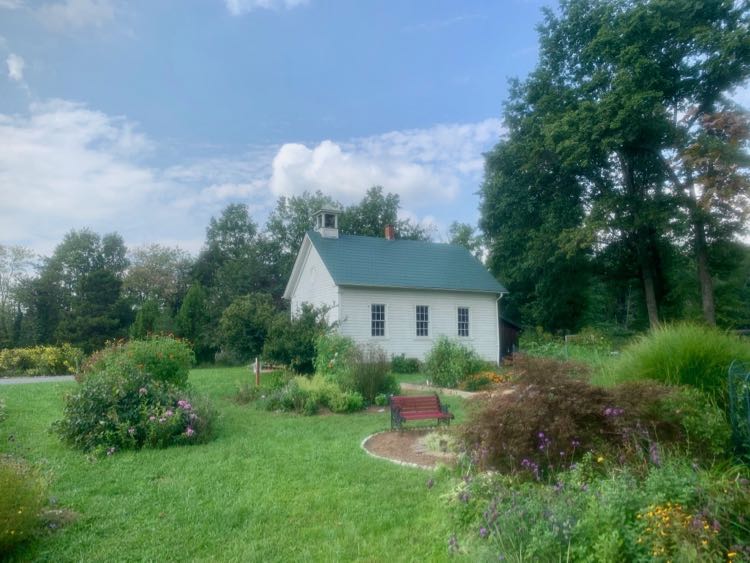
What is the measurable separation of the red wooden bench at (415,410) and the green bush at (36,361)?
759 inches

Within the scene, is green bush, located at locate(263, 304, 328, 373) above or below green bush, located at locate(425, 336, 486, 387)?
above

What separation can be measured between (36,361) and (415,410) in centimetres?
2216

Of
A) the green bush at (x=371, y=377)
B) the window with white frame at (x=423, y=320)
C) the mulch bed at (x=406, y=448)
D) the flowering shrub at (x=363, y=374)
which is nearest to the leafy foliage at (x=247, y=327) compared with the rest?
the flowering shrub at (x=363, y=374)

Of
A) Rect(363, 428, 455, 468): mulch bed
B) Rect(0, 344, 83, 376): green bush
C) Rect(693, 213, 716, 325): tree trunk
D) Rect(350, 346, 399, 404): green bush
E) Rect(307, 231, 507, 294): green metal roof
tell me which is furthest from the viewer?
Rect(0, 344, 83, 376): green bush

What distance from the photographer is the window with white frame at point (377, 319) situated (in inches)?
862

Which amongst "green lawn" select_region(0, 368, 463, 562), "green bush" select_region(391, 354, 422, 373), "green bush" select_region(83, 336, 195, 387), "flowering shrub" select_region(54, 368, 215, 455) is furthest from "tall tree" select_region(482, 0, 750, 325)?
"flowering shrub" select_region(54, 368, 215, 455)

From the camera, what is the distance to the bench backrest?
28.6 ft

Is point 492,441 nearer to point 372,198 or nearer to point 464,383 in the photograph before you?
point 464,383

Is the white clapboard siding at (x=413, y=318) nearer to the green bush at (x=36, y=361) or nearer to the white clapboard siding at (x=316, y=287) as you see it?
the white clapboard siding at (x=316, y=287)

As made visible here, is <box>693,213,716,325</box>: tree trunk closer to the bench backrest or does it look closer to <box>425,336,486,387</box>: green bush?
<box>425,336,486,387</box>: green bush

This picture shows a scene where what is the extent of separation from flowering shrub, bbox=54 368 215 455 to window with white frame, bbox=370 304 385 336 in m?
13.4

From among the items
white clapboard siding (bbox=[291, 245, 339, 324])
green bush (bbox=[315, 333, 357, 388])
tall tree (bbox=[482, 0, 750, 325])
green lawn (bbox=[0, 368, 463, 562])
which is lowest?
green lawn (bbox=[0, 368, 463, 562])

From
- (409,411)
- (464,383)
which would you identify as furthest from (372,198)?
(409,411)

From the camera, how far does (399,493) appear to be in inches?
210
